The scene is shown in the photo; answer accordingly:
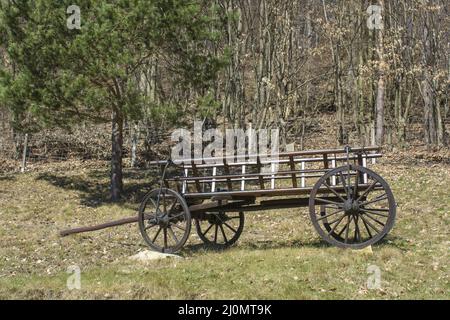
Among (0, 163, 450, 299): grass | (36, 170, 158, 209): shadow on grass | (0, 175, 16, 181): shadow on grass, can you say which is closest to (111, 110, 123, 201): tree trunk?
(36, 170, 158, 209): shadow on grass

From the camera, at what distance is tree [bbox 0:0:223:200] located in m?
14.1

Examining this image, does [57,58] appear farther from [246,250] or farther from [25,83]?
[246,250]

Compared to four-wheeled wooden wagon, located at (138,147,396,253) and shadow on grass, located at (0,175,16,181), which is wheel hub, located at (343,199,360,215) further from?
shadow on grass, located at (0,175,16,181)

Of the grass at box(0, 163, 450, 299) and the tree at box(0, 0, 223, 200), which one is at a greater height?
the tree at box(0, 0, 223, 200)

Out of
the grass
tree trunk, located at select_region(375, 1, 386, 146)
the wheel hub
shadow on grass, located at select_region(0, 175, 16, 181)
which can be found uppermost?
tree trunk, located at select_region(375, 1, 386, 146)

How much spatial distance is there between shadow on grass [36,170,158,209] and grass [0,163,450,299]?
0.52 m

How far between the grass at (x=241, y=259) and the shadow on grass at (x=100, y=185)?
0.52m

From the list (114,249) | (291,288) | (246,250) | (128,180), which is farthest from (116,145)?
(291,288)

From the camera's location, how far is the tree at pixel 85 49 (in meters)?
14.1

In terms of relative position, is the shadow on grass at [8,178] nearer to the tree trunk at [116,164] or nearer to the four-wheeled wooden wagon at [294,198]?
the tree trunk at [116,164]

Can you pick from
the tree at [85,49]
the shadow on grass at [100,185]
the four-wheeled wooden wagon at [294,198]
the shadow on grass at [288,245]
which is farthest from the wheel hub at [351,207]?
the shadow on grass at [100,185]

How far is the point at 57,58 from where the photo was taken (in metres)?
14.6

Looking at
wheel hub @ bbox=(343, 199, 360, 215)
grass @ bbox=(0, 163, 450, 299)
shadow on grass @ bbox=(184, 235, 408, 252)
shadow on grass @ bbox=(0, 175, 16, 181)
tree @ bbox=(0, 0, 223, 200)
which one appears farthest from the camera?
shadow on grass @ bbox=(0, 175, 16, 181)

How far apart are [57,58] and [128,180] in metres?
5.60
